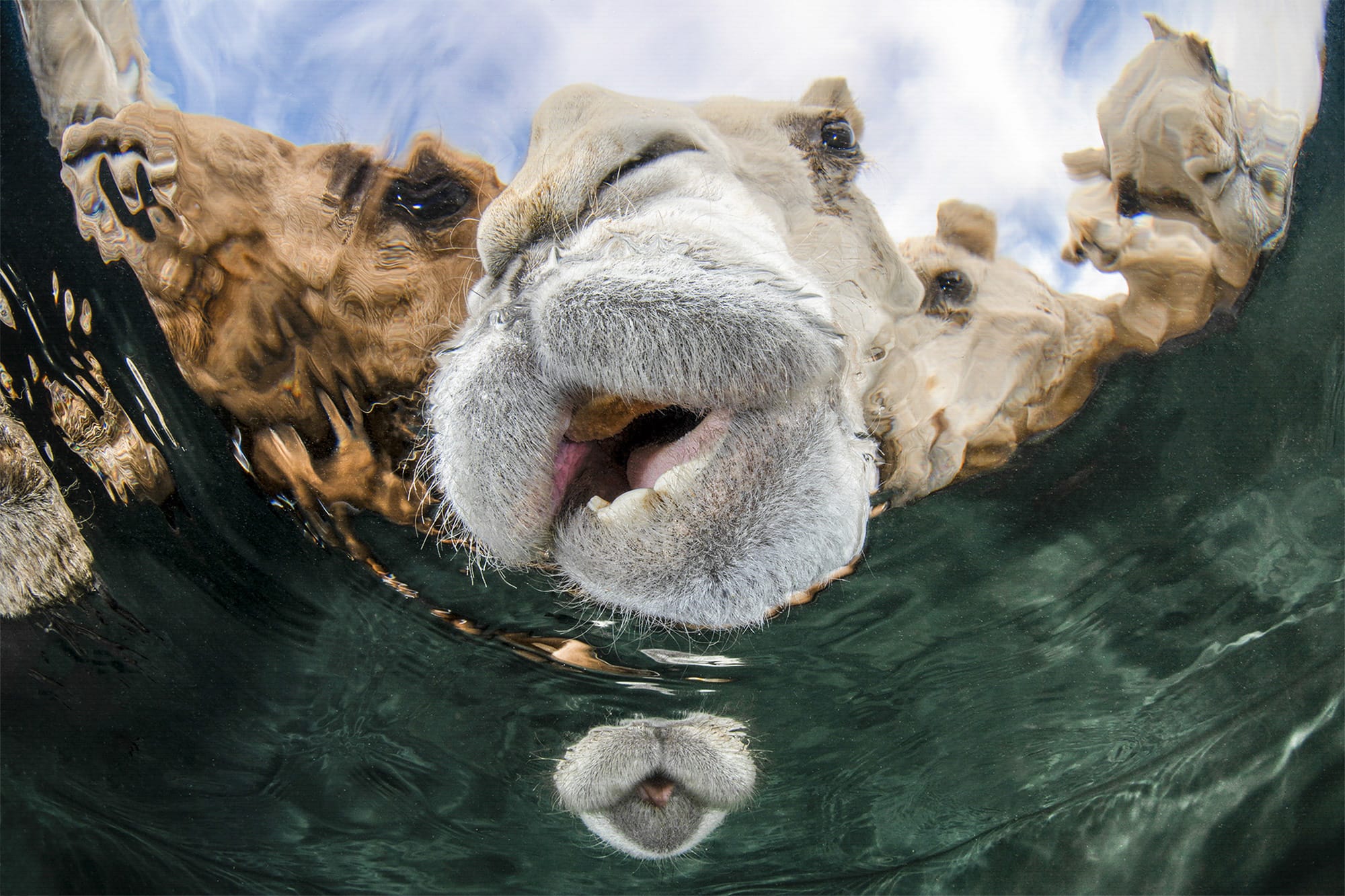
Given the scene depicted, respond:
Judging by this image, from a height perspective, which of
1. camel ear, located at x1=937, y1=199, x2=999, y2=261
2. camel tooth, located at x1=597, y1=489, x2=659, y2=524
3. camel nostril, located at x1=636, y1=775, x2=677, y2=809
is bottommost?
camel nostril, located at x1=636, y1=775, x2=677, y2=809

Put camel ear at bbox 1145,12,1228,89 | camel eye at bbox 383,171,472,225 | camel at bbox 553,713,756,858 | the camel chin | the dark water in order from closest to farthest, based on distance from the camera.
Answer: the camel chin
camel eye at bbox 383,171,472,225
camel ear at bbox 1145,12,1228,89
the dark water
camel at bbox 553,713,756,858

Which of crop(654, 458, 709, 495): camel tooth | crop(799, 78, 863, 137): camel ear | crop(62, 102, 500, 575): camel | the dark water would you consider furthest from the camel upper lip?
the dark water

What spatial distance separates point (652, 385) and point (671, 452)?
0.42ft

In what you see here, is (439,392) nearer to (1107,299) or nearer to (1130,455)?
(1107,299)

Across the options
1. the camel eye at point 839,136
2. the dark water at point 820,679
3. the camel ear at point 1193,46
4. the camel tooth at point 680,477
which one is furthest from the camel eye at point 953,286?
the camel tooth at point 680,477

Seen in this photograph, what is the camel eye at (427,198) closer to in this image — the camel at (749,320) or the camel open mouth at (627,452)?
the camel at (749,320)

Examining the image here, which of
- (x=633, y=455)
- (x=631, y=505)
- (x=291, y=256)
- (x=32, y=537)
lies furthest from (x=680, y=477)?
(x=32, y=537)

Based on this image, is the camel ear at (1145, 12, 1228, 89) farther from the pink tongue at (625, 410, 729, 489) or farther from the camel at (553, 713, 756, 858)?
the camel at (553, 713, 756, 858)

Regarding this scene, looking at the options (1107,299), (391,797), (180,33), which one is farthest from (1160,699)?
(180,33)

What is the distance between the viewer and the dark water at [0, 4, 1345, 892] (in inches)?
60.2

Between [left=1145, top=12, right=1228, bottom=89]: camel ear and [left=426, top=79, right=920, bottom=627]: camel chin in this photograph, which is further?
[left=1145, top=12, right=1228, bottom=89]: camel ear

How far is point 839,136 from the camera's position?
121 centimetres

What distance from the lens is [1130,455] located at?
1572mm

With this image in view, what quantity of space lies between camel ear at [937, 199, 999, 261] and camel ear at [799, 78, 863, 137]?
176 millimetres
